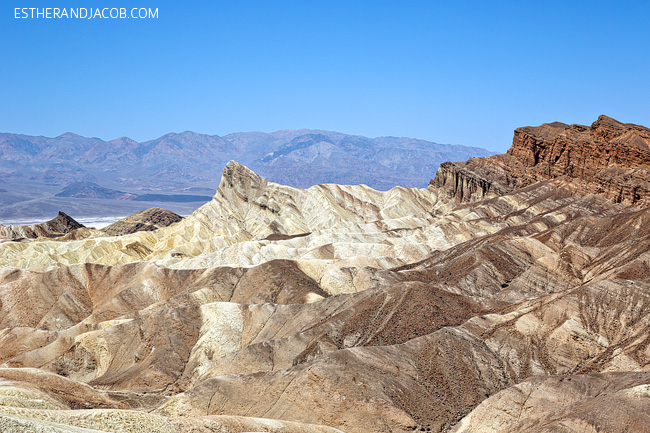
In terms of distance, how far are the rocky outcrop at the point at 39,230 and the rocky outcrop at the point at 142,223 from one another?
1063 centimetres

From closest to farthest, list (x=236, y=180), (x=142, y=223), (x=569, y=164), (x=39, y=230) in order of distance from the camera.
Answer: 1. (x=569, y=164)
2. (x=236, y=180)
3. (x=39, y=230)
4. (x=142, y=223)

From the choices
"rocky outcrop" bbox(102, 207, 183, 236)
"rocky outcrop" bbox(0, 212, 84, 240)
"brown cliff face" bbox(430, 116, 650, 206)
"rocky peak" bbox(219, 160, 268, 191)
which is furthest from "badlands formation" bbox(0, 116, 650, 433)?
"rocky outcrop" bbox(102, 207, 183, 236)

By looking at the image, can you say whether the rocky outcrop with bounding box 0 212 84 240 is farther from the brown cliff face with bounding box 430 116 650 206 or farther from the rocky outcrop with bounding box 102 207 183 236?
the brown cliff face with bounding box 430 116 650 206

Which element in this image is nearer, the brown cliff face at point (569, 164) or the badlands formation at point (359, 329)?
the badlands formation at point (359, 329)

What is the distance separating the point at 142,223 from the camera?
157 meters

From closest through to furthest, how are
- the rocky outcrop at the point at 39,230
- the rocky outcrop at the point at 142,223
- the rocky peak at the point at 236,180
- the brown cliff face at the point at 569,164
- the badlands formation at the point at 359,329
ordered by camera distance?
the badlands formation at the point at 359,329
the brown cliff face at the point at 569,164
the rocky peak at the point at 236,180
the rocky outcrop at the point at 39,230
the rocky outcrop at the point at 142,223

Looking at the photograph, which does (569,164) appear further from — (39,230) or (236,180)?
(39,230)

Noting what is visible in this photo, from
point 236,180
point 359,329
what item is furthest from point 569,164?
point 359,329

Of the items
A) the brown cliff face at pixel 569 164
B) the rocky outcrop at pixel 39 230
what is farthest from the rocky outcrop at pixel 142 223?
the brown cliff face at pixel 569 164

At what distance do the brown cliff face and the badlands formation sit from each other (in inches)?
22.7

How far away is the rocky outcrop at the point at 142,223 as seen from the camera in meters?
148

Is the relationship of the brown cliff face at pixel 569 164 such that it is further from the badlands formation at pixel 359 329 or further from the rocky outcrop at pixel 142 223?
the rocky outcrop at pixel 142 223

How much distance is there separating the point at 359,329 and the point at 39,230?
113 metres

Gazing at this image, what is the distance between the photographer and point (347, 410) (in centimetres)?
4034
